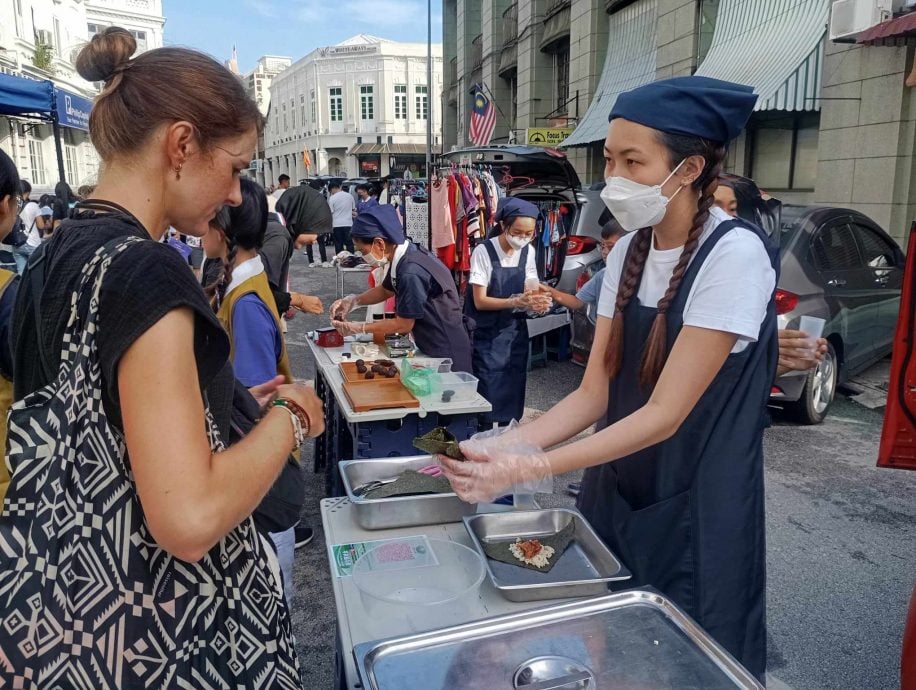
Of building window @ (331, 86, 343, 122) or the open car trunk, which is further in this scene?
building window @ (331, 86, 343, 122)

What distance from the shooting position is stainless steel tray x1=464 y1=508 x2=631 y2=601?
5.43ft

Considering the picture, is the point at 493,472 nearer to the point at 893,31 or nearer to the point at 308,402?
the point at 308,402

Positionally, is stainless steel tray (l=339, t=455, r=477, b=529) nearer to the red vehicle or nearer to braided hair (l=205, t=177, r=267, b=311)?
braided hair (l=205, t=177, r=267, b=311)

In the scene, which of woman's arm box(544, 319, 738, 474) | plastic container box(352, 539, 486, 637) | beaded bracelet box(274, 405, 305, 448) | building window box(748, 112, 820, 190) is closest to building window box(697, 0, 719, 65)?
building window box(748, 112, 820, 190)

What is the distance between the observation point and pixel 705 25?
12.4 m

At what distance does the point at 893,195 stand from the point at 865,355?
3270mm

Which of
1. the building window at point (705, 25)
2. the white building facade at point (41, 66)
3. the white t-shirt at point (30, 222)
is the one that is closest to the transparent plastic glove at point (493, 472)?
the white t-shirt at point (30, 222)

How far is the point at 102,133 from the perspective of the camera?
127 centimetres

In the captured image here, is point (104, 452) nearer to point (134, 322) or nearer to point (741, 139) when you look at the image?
point (134, 322)

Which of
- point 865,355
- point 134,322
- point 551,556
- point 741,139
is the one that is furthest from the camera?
point 741,139

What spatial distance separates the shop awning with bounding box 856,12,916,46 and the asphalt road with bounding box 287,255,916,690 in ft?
14.5

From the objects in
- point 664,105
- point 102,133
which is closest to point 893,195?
point 664,105

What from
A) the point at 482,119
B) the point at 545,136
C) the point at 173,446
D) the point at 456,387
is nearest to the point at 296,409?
the point at 173,446

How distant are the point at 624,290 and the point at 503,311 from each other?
3.39m
